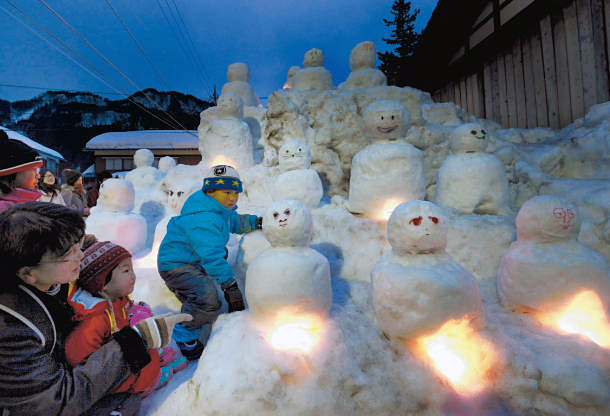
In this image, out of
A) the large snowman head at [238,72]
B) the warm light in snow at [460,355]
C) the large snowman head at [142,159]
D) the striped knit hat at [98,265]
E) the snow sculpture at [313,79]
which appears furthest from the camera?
the large snowman head at [238,72]

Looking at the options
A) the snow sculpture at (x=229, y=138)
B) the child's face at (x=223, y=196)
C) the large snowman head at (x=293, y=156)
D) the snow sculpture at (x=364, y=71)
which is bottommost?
the child's face at (x=223, y=196)

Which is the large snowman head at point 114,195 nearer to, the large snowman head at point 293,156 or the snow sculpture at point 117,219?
the snow sculpture at point 117,219

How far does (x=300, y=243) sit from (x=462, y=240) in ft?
6.74

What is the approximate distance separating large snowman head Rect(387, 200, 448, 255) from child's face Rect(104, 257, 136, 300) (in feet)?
6.55

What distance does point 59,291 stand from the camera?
1535 mm

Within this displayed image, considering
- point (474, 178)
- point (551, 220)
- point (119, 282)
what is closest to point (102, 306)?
point (119, 282)

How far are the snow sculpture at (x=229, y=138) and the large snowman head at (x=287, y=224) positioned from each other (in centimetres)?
485

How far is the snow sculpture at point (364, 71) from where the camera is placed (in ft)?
22.6

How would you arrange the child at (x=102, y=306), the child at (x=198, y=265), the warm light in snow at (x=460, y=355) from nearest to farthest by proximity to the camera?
the child at (x=102, y=306)
the warm light in snow at (x=460, y=355)
the child at (x=198, y=265)

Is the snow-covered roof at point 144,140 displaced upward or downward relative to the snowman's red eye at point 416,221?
upward

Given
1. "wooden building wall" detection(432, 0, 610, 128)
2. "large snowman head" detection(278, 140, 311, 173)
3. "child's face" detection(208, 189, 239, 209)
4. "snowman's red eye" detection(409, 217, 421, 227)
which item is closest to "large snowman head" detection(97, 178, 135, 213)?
"child's face" detection(208, 189, 239, 209)

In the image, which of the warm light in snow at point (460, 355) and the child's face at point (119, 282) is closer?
the child's face at point (119, 282)

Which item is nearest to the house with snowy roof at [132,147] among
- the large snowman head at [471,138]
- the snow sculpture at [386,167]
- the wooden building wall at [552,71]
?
the wooden building wall at [552,71]

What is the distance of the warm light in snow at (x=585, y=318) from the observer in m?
2.32
